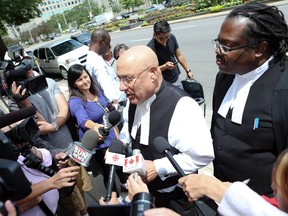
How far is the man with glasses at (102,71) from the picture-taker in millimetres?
3039

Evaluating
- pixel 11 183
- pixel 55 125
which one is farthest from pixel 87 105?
pixel 11 183

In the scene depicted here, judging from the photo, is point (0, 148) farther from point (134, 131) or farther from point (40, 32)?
point (40, 32)

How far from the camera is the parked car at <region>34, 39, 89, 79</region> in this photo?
10602mm

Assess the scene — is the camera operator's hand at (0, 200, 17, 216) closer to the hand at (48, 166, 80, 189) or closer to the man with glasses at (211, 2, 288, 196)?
the hand at (48, 166, 80, 189)

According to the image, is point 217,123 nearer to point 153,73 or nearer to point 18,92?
point 153,73

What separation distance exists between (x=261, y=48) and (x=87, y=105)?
1759 millimetres

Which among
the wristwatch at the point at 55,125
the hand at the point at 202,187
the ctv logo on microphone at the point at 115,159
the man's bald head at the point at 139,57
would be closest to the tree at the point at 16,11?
the wristwatch at the point at 55,125

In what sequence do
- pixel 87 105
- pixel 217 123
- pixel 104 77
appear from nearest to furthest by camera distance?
1. pixel 217 123
2. pixel 87 105
3. pixel 104 77

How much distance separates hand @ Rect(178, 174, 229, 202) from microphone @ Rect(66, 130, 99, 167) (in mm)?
573

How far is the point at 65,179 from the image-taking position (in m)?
1.61

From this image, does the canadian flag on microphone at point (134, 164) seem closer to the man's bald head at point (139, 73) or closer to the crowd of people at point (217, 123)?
the crowd of people at point (217, 123)

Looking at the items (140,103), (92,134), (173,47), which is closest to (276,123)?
(140,103)

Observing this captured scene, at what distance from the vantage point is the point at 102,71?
121 inches

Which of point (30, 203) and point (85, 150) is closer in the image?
point (85, 150)
